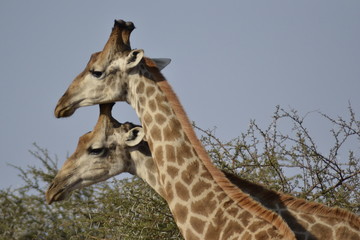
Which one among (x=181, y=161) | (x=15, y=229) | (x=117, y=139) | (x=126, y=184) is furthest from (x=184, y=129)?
Answer: (x=15, y=229)

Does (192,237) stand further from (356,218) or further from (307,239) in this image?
(356,218)

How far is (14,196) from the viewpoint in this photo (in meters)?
14.9

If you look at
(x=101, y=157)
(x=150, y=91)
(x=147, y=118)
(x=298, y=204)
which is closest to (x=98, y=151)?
(x=101, y=157)

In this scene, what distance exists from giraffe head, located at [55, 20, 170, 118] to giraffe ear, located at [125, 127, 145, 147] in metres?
0.35

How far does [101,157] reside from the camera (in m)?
6.98

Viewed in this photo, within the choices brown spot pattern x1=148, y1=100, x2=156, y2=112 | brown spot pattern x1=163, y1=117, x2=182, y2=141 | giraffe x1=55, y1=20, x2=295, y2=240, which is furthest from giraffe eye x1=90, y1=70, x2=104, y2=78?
brown spot pattern x1=163, y1=117, x2=182, y2=141

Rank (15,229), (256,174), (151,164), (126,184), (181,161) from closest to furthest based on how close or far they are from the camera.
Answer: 1. (181,161)
2. (151,164)
3. (256,174)
4. (126,184)
5. (15,229)

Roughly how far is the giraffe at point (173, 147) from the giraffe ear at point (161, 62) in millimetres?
253

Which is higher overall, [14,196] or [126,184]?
[14,196]

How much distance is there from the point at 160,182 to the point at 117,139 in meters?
0.69

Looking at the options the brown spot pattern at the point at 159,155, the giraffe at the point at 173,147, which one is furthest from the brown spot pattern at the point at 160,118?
the brown spot pattern at the point at 159,155

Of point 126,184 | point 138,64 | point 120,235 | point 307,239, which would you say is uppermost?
point 138,64

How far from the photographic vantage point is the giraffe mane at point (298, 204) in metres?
5.88

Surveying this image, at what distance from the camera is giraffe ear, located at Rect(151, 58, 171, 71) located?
7.26m
